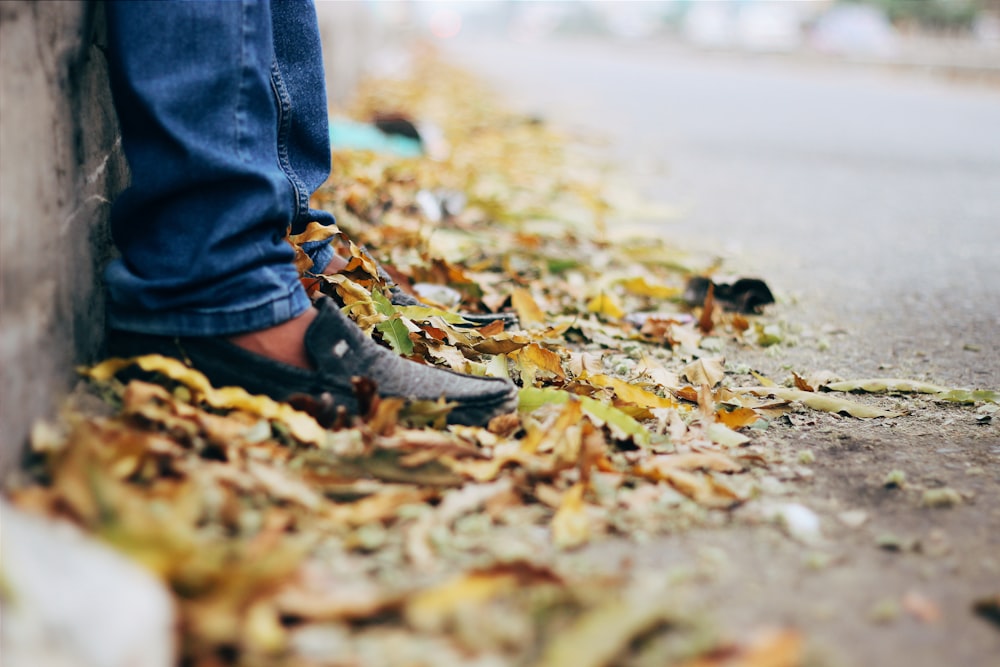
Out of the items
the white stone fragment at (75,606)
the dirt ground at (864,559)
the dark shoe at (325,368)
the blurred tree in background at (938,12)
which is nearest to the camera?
the white stone fragment at (75,606)

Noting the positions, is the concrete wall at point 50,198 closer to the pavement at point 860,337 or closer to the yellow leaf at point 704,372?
the pavement at point 860,337

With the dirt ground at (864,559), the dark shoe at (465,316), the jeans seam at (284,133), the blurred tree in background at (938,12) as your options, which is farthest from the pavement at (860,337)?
the blurred tree in background at (938,12)

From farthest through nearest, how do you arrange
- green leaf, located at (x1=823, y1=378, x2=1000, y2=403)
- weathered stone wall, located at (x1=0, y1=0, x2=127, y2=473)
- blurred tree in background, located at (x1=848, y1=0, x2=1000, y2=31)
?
blurred tree in background, located at (x1=848, y1=0, x2=1000, y2=31), green leaf, located at (x1=823, y1=378, x2=1000, y2=403), weathered stone wall, located at (x1=0, y1=0, x2=127, y2=473)

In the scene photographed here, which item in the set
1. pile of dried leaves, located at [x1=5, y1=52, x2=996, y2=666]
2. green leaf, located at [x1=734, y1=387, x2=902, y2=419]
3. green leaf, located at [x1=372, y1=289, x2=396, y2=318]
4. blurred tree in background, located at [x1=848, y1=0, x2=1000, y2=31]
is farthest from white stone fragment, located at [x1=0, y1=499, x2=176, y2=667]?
blurred tree in background, located at [x1=848, y1=0, x2=1000, y2=31]

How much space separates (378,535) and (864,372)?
1.39m

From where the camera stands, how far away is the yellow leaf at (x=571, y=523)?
129cm

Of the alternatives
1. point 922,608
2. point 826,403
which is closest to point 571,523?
point 922,608

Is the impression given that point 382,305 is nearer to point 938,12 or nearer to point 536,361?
point 536,361

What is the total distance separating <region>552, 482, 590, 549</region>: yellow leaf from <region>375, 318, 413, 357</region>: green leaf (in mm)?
566

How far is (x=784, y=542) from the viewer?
1.33 meters

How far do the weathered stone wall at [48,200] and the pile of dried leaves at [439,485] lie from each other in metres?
0.08

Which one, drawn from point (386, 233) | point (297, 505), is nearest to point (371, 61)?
point (386, 233)

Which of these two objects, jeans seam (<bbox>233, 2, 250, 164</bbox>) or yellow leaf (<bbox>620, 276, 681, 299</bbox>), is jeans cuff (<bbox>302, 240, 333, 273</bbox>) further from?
yellow leaf (<bbox>620, 276, 681, 299</bbox>)

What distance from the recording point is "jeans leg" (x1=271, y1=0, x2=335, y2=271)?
69.9 inches
